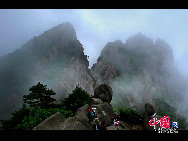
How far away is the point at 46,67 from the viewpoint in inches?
2248

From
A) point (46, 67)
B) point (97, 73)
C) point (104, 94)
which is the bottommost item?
point (104, 94)

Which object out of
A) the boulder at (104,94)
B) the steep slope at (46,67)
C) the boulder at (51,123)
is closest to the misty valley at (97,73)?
the steep slope at (46,67)

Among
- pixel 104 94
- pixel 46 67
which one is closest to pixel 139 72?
pixel 46 67

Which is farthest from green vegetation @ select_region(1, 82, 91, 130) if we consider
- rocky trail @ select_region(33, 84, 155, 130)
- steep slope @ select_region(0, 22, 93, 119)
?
steep slope @ select_region(0, 22, 93, 119)

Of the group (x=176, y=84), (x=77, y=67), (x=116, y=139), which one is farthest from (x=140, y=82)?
(x=116, y=139)

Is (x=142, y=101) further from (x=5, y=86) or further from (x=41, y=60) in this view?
(x=5, y=86)

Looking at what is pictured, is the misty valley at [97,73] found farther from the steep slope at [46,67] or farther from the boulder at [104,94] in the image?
the boulder at [104,94]

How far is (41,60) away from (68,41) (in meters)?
19.0

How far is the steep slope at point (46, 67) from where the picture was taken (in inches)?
1793

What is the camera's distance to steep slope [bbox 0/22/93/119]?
4553 centimetres

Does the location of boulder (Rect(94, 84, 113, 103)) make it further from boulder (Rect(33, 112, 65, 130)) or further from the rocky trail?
boulder (Rect(33, 112, 65, 130))

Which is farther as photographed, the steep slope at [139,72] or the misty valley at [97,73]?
the steep slope at [139,72]

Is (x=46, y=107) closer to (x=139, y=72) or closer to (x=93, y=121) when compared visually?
(x=93, y=121)

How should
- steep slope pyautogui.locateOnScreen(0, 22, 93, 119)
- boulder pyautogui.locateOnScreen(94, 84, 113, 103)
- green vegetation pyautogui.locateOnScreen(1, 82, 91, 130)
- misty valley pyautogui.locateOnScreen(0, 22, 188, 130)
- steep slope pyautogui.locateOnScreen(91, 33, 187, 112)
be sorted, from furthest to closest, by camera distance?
steep slope pyautogui.locateOnScreen(91, 33, 187, 112) → misty valley pyautogui.locateOnScreen(0, 22, 188, 130) → steep slope pyautogui.locateOnScreen(0, 22, 93, 119) → boulder pyautogui.locateOnScreen(94, 84, 113, 103) → green vegetation pyautogui.locateOnScreen(1, 82, 91, 130)
